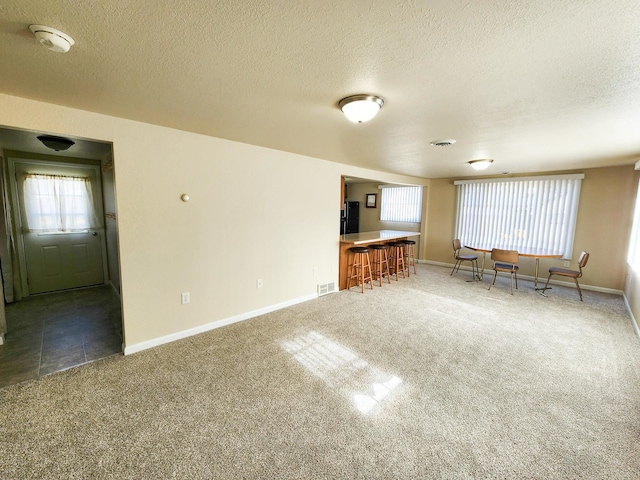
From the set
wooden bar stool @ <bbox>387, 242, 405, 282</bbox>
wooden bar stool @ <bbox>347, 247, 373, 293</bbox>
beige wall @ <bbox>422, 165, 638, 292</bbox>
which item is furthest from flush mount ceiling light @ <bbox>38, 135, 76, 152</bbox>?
beige wall @ <bbox>422, 165, 638, 292</bbox>

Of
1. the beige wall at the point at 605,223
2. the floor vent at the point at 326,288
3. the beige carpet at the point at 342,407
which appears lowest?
the beige carpet at the point at 342,407

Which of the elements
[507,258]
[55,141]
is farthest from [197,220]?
[507,258]

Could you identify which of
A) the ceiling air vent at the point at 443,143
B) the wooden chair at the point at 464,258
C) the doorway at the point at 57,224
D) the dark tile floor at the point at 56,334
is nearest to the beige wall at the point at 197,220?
the dark tile floor at the point at 56,334

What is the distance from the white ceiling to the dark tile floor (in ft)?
7.38

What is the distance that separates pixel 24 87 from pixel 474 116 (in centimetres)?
329

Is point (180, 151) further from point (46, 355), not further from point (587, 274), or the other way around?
point (587, 274)

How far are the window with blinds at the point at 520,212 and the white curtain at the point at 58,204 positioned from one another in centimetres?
754

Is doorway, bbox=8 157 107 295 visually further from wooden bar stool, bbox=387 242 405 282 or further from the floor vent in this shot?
wooden bar stool, bbox=387 242 405 282

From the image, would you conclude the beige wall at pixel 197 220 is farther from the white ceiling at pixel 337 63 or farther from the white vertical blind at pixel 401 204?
the white vertical blind at pixel 401 204

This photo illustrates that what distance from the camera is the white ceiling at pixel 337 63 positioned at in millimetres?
1062

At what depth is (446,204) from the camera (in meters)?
6.66

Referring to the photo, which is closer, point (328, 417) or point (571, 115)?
point (328, 417)

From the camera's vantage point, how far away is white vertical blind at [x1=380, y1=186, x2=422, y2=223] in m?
7.11

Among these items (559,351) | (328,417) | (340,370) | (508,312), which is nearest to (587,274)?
(508,312)
